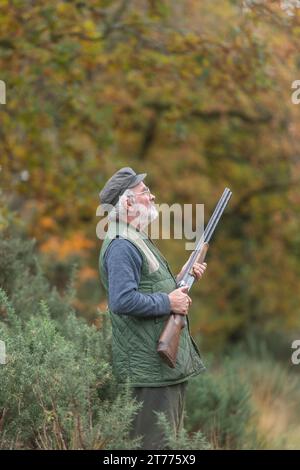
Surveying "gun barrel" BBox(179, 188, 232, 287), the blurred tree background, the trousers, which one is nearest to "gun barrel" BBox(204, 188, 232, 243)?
"gun barrel" BBox(179, 188, 232, 287)

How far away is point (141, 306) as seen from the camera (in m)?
4.08

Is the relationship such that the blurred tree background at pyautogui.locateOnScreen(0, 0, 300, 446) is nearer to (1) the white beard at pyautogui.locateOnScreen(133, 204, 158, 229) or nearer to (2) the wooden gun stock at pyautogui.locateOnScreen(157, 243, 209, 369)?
(2) the wooden gun stock at pyautogui.locateOnScreen(157, 243, 209, 369)

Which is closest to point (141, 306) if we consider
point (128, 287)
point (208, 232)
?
point (128, 287)

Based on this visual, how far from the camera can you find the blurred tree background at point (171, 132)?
315 inches

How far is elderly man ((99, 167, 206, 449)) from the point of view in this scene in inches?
163

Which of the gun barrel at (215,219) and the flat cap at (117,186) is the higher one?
the flat cap at (117,186)

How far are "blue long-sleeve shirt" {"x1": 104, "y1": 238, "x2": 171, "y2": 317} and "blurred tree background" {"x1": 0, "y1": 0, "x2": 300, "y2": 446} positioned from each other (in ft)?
6.95

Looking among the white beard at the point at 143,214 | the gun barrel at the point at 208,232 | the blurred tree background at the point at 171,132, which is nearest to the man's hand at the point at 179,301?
the gun barrel at the point at 208,232

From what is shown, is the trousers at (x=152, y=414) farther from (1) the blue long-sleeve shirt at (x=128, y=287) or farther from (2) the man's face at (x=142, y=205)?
(2) the man's face at (x=142, y=205)

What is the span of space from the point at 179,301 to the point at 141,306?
0.80 ft

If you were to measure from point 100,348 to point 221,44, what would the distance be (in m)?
4.06

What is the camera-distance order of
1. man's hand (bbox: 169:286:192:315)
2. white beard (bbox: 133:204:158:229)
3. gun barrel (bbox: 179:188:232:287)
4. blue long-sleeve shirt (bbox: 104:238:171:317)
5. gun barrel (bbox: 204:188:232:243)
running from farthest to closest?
gun barrel (bbox: 204:188:232:243) → gun barrel (bbox: 179:188:232:287) → white beard (bbox: 133:204:158:229) → man's hand (bbox: 169:286:192:315) → blue long-sleeve shirt (bbox: 104:238:171:317)

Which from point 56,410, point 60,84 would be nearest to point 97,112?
point 60,84

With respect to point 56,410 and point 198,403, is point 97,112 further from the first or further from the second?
point 56,410
